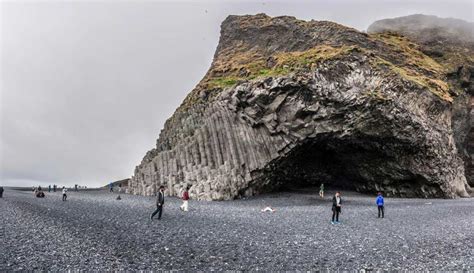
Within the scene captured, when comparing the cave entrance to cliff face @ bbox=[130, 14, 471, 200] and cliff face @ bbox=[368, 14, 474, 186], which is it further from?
cliff face @ bbox=[368, 14, 474, 186]

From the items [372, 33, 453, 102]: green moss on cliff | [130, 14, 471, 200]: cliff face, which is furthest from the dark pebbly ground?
[372, 33, 453, 102]: green moss on cliff

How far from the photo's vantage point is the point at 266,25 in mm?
57062

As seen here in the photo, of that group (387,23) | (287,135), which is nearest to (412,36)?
(387,23)

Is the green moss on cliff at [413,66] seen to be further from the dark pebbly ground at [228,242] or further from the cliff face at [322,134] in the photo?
the dark pebbly ground at [228,242]

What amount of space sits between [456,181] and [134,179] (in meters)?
38.8

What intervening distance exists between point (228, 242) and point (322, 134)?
24549 millimetres

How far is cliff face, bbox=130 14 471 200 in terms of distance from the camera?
3584 centimetres

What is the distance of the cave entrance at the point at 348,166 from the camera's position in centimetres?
3791

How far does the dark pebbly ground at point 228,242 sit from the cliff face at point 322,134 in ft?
48.1

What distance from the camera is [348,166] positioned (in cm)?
4234

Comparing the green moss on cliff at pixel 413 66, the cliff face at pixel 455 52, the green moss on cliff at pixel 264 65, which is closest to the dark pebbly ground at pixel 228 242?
the green moss on cliff at pixel 264 65

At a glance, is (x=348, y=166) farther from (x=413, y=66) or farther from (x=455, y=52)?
(x=455, y=52)

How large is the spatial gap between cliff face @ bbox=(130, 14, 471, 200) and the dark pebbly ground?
14664 millimetres

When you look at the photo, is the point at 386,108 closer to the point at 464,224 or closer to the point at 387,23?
the point at 464,224
